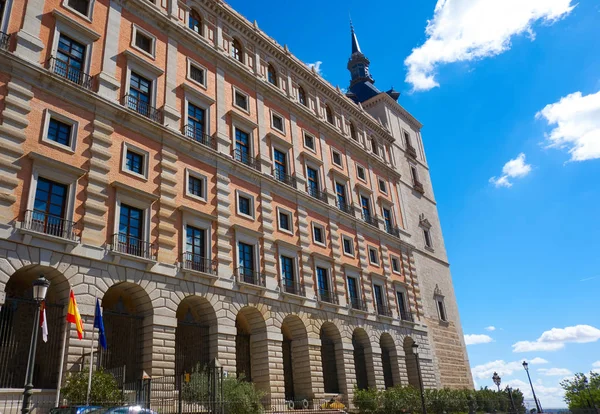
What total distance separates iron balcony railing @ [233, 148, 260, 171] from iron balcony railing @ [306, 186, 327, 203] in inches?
183

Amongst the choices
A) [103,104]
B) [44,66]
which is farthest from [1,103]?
[103,104]

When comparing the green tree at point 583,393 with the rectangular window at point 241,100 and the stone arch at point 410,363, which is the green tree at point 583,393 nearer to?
the stone arch at point 410,363

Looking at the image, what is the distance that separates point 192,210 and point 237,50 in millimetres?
13653

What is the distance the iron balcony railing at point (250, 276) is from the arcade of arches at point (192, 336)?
861 mm

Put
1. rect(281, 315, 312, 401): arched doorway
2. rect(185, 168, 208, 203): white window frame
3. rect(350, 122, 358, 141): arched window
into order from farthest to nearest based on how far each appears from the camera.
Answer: rect(350, 122, 358, 141): arched window, rect(281, 315, 312, 401): arched doorway, rect(185, 168, 208, 203): white window frame

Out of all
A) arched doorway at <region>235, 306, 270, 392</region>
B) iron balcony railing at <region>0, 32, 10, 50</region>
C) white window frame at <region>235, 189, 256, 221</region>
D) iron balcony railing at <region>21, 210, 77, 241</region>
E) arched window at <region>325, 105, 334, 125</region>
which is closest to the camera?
iron balcony railing at <region>21, 210, 77, 241</region>

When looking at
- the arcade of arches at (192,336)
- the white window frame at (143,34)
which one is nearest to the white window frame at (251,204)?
the arcade of arches at (192,336)

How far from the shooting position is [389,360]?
3419 centimetres

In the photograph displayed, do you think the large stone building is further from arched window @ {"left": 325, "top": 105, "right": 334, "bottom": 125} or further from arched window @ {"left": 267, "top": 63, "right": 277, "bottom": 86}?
arched window @ {"left": 325, "top": 105, "right": 334, "bottom": 125}

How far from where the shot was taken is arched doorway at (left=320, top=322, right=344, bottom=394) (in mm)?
29000

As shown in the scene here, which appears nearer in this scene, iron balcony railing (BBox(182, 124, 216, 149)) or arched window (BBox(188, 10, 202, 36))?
iron balcony railing (BBox(182, 124, 216, 149))

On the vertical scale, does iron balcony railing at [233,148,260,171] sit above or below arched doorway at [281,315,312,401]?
above

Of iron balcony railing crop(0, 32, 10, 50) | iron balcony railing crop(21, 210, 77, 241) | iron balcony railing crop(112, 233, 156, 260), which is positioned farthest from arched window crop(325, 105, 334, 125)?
iron balcony railing crop(21, 210, 77, 241)

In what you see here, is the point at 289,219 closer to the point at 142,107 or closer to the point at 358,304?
the point at 358,304
